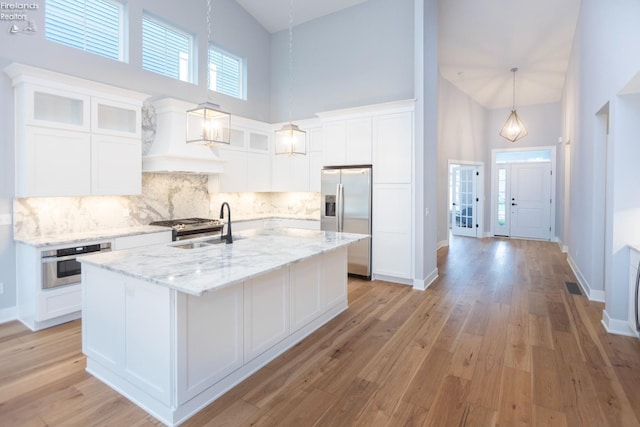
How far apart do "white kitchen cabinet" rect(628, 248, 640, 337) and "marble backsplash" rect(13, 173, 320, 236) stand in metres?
4.24

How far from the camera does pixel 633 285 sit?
3.03 meters

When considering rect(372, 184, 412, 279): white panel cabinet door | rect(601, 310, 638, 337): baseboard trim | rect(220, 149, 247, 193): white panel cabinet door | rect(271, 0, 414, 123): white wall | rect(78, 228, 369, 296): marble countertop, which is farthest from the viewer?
rect(220, 149, 247, 193): white panel cabinet door

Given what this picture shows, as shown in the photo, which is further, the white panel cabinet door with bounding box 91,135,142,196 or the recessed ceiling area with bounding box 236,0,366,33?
the recessed ceiling area with bounding box 236,0,366,33

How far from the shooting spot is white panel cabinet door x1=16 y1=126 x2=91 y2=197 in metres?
3.33

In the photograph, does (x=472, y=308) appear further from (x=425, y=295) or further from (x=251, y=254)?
(x=251, y=254)

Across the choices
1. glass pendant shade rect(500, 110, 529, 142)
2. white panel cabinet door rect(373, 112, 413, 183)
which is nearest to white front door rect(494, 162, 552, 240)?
glass pendant shade rect(500, 110, 529, 142)

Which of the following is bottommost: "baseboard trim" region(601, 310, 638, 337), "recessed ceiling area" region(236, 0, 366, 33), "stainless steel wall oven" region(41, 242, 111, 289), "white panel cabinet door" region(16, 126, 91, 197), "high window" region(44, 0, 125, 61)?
"baseboard trim" region(601, 310, 638, 337)

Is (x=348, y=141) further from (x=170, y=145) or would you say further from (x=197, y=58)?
(x=197, y=58)

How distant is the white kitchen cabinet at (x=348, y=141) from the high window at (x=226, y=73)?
77.8 inches

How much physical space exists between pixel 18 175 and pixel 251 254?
9.03 ft

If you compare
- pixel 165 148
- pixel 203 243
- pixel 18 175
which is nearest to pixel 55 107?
pixel 18 175

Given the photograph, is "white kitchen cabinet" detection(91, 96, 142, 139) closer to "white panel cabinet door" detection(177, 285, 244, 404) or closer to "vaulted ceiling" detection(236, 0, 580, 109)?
"white panel cabinet door" detection(177, 285, 244, 404)

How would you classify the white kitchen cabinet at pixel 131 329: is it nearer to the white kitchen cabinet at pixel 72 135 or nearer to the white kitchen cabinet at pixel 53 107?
the white kitchen cabinet at pixel 72 135

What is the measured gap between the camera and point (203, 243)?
322 cm
